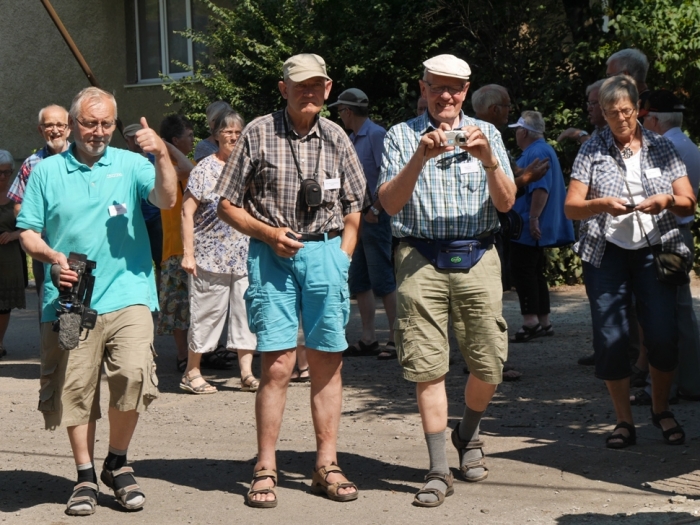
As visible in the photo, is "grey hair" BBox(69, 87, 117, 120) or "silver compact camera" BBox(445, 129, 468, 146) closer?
"silver compact camera" BBox(445, 129, 468, 146)

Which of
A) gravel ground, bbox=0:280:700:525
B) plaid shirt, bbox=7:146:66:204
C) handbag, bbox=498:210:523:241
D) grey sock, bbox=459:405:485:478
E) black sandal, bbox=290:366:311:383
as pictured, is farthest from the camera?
black sandal, bbox=290:366:311:383

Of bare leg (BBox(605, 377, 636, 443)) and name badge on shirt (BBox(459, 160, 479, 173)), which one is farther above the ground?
name badge on shirt (BBox(459, 160, 479, 173))

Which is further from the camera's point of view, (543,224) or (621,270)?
(543,224)

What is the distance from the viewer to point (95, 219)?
4855 mm

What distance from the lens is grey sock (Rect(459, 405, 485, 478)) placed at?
5.22 meters

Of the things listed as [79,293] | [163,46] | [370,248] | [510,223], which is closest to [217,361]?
[370,248]

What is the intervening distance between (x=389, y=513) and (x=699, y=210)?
24.0 ft

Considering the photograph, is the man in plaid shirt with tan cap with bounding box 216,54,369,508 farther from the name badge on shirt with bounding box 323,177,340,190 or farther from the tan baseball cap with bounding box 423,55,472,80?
the tan baseball cap with bounding box 423,55,472,80

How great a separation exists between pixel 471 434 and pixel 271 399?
1.04m

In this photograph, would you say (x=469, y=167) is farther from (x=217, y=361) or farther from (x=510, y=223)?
(x=217, y=361)

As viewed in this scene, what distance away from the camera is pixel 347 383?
7.65m

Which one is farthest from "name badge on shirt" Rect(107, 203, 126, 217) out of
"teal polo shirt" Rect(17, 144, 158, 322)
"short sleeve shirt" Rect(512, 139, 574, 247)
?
"short sleeve shirt" Rect(512, 139, 574, 247)

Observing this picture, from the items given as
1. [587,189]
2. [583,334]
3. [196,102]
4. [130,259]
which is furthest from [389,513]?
[196,102]

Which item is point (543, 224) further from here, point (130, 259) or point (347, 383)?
point (130, 259)
